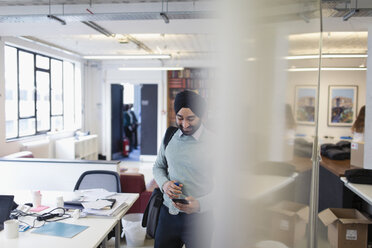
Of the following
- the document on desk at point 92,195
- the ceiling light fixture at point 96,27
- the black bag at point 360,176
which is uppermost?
the ceiling light fixture at point 96,27

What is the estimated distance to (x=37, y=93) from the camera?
709 cm

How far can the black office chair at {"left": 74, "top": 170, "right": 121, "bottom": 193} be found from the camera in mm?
2975

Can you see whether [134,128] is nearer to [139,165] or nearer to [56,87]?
[139,165]

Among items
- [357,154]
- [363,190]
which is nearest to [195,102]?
[363,190]

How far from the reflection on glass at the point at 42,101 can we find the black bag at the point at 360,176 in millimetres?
6605

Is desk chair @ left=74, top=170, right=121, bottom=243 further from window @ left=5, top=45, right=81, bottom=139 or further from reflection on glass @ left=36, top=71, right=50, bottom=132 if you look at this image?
reflection on glass @ left=36, top=71, right=50, bottom=132

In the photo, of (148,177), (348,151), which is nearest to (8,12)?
(148,177)

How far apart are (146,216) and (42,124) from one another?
21.3 ft

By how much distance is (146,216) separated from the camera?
6.01 feet

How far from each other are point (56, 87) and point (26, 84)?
4.58 ft

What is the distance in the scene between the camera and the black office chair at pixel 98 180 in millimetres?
2975

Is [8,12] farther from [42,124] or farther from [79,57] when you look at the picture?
[79,57]

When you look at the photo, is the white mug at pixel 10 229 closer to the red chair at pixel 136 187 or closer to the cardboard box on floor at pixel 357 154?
the red chair at pixel 136 187

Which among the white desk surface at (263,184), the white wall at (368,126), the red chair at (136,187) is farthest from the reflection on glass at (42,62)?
the white desk surface at (263,184)
